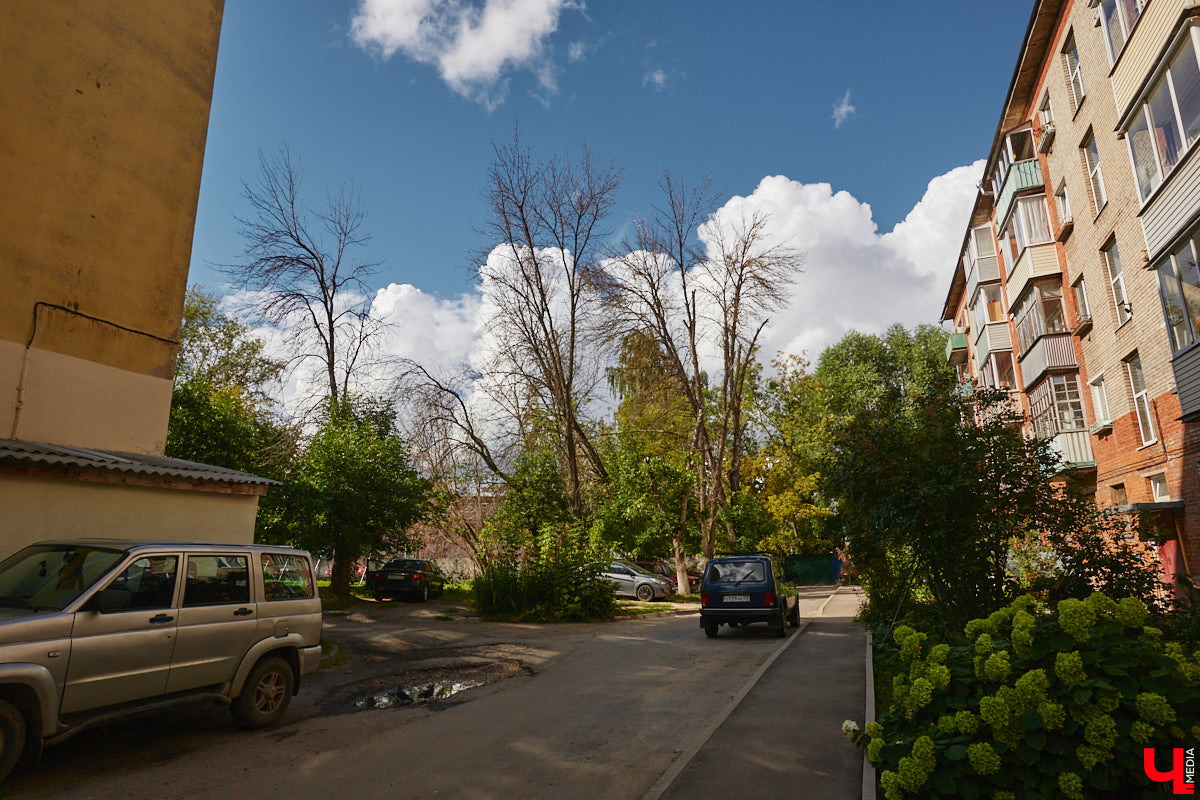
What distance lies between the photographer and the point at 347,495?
20.6 meters

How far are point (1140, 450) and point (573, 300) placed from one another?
55.1 ft

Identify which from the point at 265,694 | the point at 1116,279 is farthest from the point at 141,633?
the point at 1116,279

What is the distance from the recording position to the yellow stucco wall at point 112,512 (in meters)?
8.41

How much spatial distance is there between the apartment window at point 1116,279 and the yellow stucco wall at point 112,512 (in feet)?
67.6

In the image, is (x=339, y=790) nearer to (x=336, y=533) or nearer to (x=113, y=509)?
(x=113, y=509)

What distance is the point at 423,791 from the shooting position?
207 inches

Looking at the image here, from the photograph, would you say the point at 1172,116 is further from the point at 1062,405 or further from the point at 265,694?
the point at 265,694

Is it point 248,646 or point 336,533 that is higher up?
point 336,533

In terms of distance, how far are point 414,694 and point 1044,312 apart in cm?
2217

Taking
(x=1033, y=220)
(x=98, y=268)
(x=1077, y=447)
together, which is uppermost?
(x=1033, y=220)

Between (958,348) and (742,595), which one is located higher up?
(958,348)

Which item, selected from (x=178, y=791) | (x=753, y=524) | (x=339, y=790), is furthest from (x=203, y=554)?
(x=753, y=524)

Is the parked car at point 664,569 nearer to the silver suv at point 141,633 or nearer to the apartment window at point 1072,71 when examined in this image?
the apartment window at point 1072,71

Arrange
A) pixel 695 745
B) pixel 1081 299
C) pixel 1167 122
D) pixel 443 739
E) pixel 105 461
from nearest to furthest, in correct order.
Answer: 1. pixel 695 745
2. pixel 443 739
3. pixel 105 461
4. pixel 1167 122
5. pixel 1081 299
